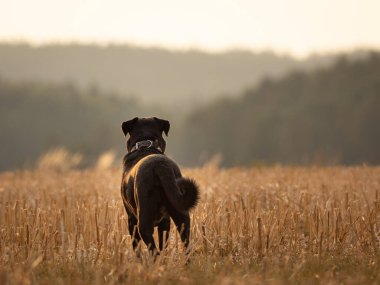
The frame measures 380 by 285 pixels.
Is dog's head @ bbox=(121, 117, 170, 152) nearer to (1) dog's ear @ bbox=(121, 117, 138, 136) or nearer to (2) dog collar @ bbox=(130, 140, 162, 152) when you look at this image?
(1) dog's ear @ bbox=(121, 117, 138, 136)

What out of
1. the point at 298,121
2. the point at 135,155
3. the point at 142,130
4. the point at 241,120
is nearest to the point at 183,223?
the point at 135,155

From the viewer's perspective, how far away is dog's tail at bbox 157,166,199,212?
687 cm

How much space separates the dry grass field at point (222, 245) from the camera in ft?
19.6

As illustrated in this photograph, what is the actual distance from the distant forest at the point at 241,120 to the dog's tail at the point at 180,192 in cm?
3223

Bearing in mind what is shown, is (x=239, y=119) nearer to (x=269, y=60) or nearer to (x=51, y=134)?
(x=51, y=134)

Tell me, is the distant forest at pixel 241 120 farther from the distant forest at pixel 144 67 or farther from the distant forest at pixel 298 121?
the distant forest at pixel 144 67

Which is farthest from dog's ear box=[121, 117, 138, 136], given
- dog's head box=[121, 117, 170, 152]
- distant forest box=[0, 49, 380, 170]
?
distant forest box=[0, 49, 380, 170]

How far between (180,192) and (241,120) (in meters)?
56.5

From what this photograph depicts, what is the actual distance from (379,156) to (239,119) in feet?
64.8

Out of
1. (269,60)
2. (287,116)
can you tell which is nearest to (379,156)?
(287,116)

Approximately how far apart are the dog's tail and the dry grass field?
0.44 m

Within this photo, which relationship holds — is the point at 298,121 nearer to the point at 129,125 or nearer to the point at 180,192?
the point at 129,125

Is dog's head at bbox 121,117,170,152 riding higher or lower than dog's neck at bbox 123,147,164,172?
higher

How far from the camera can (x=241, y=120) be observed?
6316 centimetres
